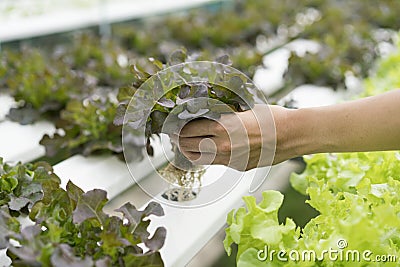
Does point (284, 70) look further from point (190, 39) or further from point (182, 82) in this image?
point (182, 82)

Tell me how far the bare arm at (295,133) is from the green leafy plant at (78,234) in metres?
0.15

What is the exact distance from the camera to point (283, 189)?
157cm

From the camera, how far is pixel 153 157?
1.29 metres

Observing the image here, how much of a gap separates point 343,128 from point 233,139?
19cm

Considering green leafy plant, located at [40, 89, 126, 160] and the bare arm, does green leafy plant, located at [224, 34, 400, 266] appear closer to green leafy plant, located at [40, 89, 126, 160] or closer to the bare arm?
the bare arm

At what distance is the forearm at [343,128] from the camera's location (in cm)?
88

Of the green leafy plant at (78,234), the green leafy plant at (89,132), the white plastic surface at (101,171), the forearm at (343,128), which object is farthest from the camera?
the green leafy plant at (89,132)

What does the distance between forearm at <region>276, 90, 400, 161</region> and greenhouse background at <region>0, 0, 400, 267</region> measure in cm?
10

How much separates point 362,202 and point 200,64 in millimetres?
412

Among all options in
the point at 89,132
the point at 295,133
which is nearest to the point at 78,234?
the point at 295,133

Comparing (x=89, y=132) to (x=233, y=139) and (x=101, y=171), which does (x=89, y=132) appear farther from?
(x=233, y=139)

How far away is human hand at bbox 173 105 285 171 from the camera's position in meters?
0.91

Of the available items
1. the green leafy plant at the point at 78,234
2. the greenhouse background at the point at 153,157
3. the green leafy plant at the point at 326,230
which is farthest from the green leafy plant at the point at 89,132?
the green leafy plant at the point at 326,230

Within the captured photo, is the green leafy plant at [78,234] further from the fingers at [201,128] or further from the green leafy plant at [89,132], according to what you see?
the green leafy plant at [89,132]
